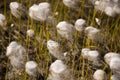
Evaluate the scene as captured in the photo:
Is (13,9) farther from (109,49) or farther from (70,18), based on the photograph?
(109,49)

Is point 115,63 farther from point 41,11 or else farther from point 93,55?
point 41,11

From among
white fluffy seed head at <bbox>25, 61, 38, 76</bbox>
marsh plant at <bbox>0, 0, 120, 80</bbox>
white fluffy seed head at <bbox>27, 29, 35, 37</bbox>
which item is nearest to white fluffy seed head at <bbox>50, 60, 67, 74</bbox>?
marsh plant at <bbox>0, 0, 120, 80</bbox>

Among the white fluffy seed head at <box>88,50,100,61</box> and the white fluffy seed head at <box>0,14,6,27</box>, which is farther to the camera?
the white fluffy seed head at <box>0,14,6,27</box>

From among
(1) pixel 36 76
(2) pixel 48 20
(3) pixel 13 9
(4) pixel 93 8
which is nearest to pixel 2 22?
(3) pixel 13 9

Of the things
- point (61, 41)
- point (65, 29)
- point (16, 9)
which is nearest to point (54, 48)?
point (65, 29)

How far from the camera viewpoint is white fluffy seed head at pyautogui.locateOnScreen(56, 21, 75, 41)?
163 cm

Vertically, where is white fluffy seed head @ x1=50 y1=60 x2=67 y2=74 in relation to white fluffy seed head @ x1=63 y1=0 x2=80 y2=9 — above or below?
below

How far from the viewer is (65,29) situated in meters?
1.64

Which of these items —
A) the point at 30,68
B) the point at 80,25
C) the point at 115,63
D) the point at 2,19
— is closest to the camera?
the point at 115,63

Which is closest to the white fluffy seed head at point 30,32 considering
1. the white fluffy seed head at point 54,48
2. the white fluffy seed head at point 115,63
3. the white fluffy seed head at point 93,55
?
the white fluffy seed head at point 54,48

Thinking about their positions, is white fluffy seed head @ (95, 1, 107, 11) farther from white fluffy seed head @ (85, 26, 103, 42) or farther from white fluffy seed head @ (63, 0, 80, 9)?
white fluffy seed head @ (85, 26, 103, 42)

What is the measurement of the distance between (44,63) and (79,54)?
0.52 feet

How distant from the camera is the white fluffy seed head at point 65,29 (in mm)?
1632

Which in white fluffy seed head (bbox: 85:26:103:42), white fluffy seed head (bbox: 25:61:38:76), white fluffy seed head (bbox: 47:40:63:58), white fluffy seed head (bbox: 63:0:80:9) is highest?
white fluffy seed head (bbox: 63:0:80:9)
